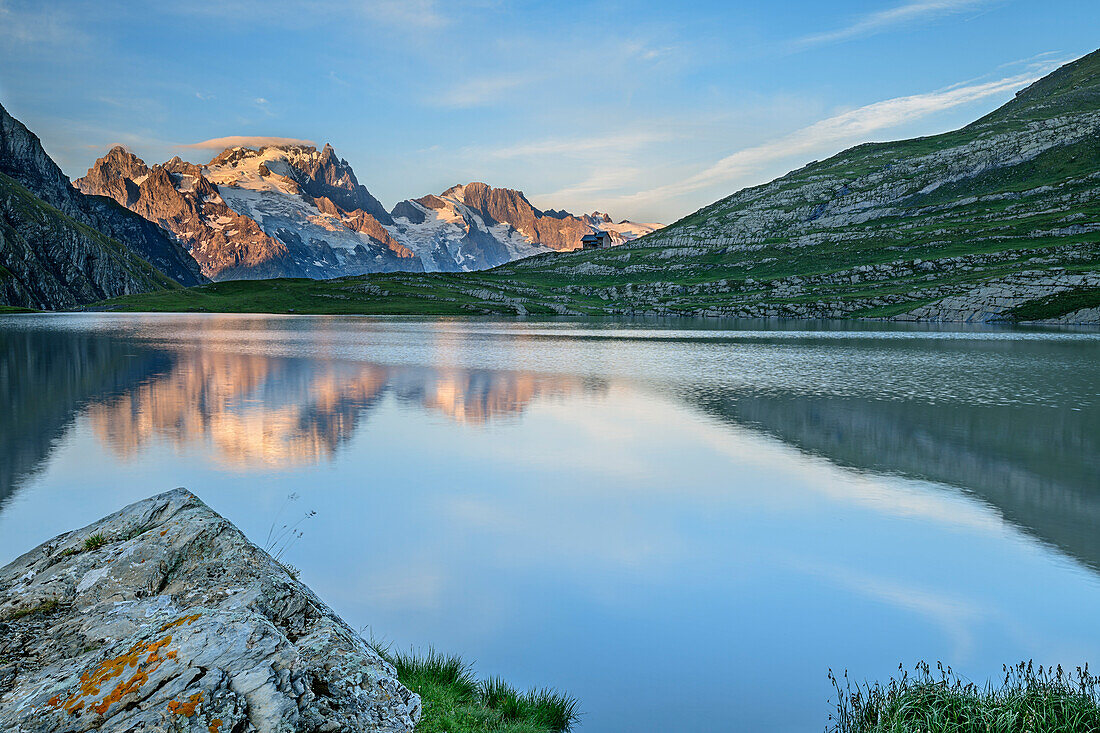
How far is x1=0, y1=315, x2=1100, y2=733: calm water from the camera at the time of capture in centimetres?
1145

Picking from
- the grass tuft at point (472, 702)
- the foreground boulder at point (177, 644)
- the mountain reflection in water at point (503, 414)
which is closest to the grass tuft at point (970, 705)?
the grass tuft at point (472, 702)

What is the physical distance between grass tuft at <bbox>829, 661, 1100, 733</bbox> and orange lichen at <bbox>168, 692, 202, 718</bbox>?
27.1ft

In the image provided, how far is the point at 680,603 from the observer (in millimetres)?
13086

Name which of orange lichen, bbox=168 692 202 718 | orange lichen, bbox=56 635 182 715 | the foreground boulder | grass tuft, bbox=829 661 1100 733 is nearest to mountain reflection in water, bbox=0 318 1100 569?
grass tuft, bbox=829 661 1100 733

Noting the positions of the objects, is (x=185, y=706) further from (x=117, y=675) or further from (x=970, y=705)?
(x=970, y=705)

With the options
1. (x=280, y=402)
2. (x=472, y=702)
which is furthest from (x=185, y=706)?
(x=280, y=402)

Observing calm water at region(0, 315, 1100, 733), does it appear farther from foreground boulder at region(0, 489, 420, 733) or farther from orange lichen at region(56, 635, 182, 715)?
orange lichen at region(56, 635, 182, 715)

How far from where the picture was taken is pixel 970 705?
29.9 feet

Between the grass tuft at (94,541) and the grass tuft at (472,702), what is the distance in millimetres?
4140

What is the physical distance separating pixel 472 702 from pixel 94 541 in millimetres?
5428

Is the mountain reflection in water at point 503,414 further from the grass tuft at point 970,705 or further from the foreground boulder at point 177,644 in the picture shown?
the foreground boulder at point 177,644

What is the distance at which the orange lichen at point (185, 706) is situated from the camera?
5.09 m

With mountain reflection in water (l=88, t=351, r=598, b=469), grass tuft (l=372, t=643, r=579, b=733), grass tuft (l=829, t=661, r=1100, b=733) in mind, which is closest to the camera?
grass tuft (l=829, t=661, r=1100, b=733)

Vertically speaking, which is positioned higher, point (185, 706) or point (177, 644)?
point (177, 644)
